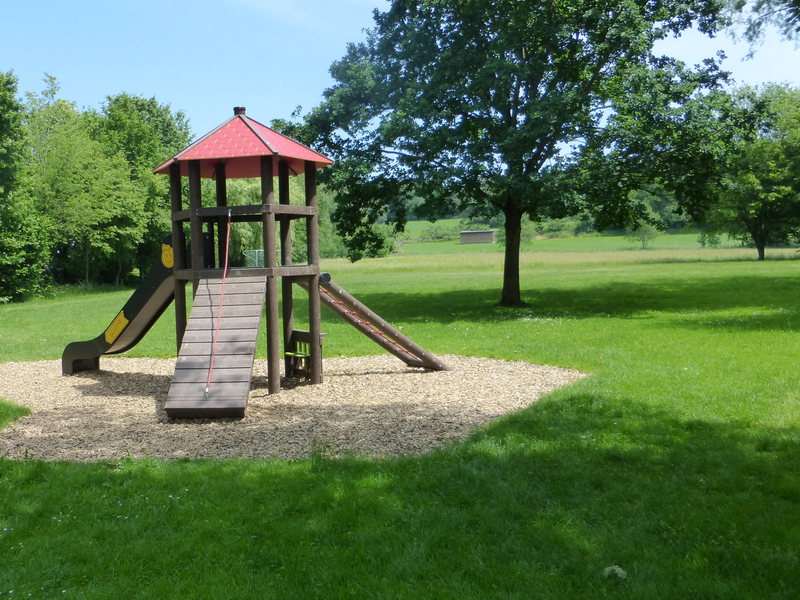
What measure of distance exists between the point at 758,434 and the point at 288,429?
192 inches

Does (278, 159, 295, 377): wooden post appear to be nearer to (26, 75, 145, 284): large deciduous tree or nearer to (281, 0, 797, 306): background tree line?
(281, 0, 797, 306): background tree line

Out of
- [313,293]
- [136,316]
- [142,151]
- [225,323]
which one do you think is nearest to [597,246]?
[142,151]

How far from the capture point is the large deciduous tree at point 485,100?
18531mm

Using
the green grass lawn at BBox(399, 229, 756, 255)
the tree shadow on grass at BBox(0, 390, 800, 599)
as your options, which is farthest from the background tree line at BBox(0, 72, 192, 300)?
the green grass lawn at BBox(399, 229, 756, 255)

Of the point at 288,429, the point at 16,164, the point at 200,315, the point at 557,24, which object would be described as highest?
the point at 557,24

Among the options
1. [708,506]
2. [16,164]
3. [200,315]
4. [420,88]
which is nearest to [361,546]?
[708,506]

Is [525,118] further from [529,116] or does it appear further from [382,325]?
[382,325]

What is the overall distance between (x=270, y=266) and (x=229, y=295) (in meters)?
0.70

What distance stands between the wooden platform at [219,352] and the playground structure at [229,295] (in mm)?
13

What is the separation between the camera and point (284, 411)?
865 cm

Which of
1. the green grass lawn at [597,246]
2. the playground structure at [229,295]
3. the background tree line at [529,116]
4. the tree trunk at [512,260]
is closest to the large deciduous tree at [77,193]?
the background tree line at [529,116]

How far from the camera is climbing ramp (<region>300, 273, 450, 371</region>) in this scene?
10805mm

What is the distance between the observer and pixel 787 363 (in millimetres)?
10414

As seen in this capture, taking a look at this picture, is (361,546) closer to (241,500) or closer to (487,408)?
(241,500)
